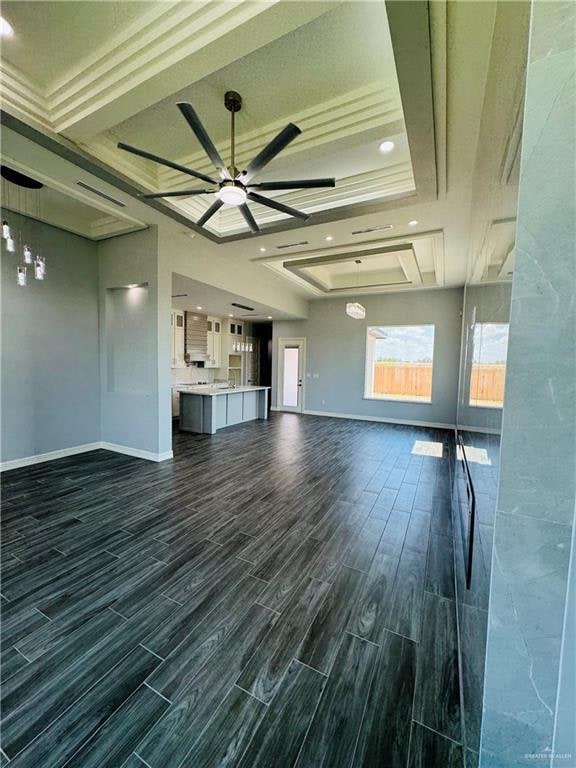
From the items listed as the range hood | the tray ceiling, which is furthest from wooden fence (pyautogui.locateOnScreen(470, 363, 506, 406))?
the range hood

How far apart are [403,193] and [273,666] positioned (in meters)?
4.31

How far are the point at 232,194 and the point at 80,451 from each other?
468cm

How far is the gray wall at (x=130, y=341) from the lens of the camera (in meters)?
4.55

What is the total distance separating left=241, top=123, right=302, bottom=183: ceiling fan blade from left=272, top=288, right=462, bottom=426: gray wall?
20.2ft

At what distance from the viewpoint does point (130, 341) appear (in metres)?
4.88

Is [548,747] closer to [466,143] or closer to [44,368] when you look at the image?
[466,143]

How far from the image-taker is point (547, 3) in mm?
696

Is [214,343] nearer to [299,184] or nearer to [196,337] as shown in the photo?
[196,337]

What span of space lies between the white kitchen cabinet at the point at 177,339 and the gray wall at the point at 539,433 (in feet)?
25.1

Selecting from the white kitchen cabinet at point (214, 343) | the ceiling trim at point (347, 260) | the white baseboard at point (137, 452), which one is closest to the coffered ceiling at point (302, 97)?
the ceiling trim at point (347, 260)

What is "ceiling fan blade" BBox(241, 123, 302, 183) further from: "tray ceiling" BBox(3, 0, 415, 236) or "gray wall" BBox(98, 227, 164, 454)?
"gray wall" BBox(98, 227, 164, 454)

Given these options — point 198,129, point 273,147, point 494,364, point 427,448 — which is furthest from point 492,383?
point 427,448

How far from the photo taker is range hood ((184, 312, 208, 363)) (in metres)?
7.95

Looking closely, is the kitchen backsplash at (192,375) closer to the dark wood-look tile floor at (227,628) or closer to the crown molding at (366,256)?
the crown molding at (366,256)
